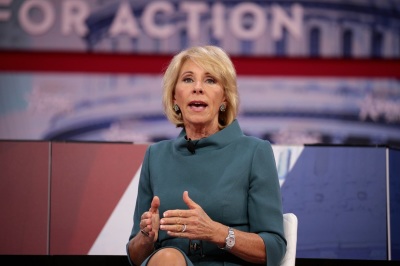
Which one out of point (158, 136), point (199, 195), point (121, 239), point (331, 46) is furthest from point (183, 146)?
point (331, 46)

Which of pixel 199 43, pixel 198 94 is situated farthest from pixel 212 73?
pixel 199 43

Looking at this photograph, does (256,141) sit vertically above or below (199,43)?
below

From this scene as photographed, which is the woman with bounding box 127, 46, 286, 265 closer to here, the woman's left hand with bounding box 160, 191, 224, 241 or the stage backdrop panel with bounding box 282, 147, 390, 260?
the woman's left hand with bounding box 160, 191, 224, 241

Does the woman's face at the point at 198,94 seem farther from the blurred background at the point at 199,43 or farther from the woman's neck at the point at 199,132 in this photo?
the blurred background at the point at 199,43

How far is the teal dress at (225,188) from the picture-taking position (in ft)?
6.37

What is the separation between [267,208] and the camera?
193 centimetres

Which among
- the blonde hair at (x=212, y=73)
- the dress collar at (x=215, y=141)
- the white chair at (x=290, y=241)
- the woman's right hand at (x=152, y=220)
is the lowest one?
the white chair at (x=290, y=241)

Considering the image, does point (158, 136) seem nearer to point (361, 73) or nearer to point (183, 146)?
point (361, 73)

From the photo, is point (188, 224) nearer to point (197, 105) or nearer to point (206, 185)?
point (206, 185)

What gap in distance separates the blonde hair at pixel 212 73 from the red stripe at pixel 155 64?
3316 millimetres

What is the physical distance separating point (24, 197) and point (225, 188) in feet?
4.01

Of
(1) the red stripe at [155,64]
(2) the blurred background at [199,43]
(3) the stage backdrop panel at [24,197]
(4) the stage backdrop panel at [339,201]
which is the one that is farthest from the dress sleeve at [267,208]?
(1) the red stripe at [155,64]

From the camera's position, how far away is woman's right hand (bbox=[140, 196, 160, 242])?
6.09 feet

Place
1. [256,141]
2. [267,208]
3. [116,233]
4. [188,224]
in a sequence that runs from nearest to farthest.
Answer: [188,224]
[267,208]
[256,141]
[116,233]
